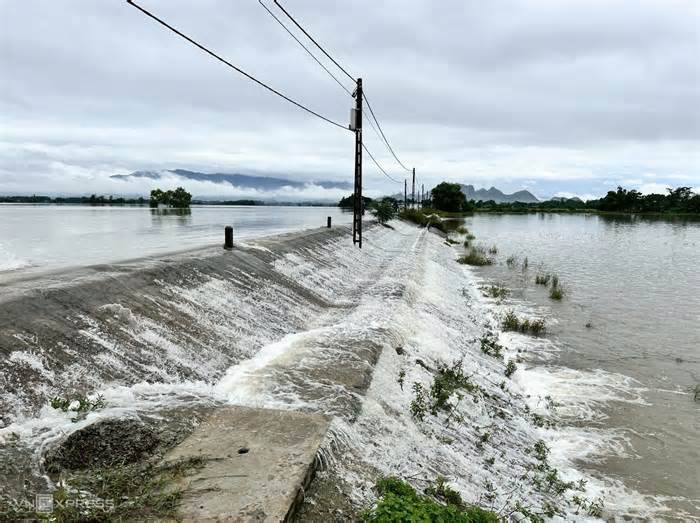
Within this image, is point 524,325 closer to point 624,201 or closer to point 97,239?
point 97,239

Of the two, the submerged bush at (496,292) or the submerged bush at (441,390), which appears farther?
the submerged bush at (496,292)

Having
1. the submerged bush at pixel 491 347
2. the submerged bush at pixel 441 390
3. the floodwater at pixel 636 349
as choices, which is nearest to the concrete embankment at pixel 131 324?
the submerged bush at pixel 441 390

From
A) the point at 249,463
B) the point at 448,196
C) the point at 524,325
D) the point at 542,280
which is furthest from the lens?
the point at 448,196

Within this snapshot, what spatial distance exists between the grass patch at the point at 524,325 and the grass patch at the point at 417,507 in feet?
37.4

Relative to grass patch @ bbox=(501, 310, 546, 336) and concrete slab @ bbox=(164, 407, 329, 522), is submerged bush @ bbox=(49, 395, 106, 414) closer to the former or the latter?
concrete slab @ bbox=(164, 407, 329, 522)

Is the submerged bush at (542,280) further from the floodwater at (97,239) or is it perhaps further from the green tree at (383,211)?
the green tree at (383,211)

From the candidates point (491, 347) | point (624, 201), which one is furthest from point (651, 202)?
point (491, 347)

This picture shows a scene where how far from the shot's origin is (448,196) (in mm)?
136000

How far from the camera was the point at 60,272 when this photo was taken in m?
10.9

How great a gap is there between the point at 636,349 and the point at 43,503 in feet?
50.0

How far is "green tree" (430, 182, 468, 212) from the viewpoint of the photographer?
135500mm

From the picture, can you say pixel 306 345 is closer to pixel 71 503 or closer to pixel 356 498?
pixel 356 498

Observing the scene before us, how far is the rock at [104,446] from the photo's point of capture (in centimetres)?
518

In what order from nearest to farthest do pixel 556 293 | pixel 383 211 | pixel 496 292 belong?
pixel 556 293, pixel 496 292, pixel 383 211
